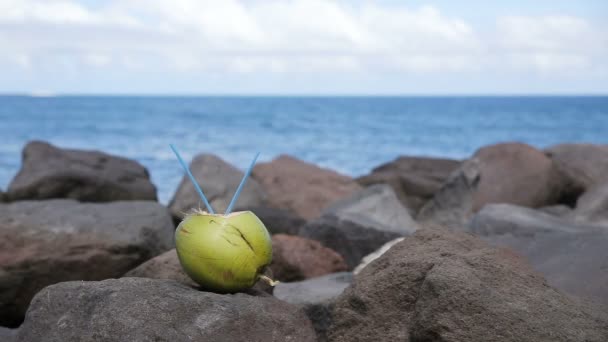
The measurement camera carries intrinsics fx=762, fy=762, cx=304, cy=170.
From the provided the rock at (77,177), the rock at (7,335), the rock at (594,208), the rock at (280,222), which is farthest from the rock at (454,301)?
the rock at (77,177)

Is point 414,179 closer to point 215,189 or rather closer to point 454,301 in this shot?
point 215,189

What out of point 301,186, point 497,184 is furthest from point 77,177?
point 497,184

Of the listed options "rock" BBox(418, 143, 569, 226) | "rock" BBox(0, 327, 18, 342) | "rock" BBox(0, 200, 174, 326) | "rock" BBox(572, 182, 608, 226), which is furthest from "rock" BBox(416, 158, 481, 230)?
"rock" BBox(0, 327, 18, 342)

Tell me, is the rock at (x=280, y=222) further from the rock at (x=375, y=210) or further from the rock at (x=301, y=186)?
the rock at (x=301, y=186)

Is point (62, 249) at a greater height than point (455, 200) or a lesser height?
greater

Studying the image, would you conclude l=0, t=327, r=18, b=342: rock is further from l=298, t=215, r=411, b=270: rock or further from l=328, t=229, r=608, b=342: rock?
l=298, t=215, r=411, b=270: rock

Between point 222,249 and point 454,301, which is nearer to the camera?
point 454,301

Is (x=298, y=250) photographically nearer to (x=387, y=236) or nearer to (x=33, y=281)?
(x=387, y=236)
